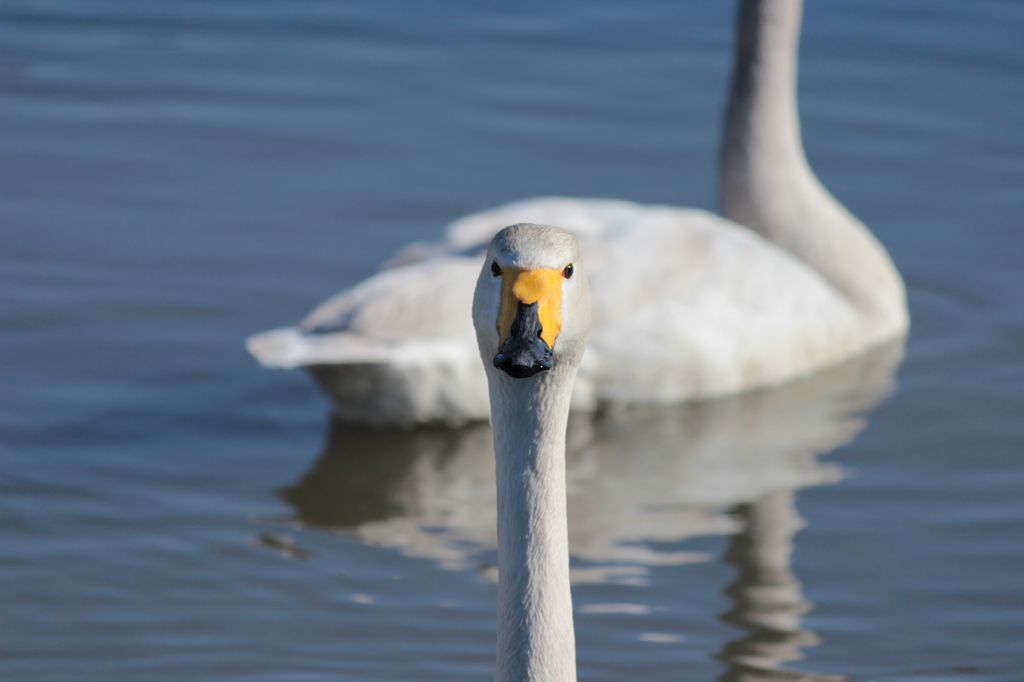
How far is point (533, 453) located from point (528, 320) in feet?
1.31

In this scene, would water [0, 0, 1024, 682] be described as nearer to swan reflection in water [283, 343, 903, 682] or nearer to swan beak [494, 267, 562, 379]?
swan reflection in water [283, 343, 903, 682]

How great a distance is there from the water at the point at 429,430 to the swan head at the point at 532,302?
189cm

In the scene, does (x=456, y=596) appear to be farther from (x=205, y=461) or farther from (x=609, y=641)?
(x=205, y=461)

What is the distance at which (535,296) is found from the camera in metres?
3.73

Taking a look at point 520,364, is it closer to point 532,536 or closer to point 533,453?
point 533,453

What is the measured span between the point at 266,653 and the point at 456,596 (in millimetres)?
822

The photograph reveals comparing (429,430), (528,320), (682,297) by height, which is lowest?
(528,320)

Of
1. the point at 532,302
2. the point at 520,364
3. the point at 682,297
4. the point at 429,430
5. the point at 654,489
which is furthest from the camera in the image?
the point at 682,297

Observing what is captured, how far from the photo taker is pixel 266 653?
5395 millimetres

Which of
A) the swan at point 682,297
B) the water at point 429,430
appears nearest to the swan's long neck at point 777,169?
the swan at point 682,297

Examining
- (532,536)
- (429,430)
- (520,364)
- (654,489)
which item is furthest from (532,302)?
(429,430)

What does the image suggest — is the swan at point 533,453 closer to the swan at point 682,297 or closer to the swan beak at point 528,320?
the swan beak at point 528,320

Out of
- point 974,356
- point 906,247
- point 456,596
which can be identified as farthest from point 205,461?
point 906,247

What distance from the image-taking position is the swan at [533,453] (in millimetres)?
3793
